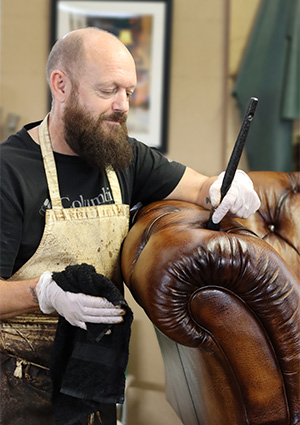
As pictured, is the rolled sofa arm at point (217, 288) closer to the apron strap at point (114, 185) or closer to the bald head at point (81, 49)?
the apron strap at point (114, 185)

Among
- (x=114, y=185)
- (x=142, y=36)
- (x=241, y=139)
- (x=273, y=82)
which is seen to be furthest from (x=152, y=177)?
(x=142, y=36)

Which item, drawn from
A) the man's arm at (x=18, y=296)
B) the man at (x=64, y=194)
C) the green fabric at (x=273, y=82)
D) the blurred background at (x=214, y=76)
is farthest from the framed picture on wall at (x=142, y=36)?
the man's arm at (x=18, y=296)

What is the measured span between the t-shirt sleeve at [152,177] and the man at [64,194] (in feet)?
0.30

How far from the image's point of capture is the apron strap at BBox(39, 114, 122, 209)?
139 cm

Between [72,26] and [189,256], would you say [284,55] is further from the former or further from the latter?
[189,256]

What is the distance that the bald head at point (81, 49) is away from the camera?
1438 mm

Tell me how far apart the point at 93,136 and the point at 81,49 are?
241 millimetres

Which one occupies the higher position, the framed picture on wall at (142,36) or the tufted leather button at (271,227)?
the framed picture on wall at (142,36)

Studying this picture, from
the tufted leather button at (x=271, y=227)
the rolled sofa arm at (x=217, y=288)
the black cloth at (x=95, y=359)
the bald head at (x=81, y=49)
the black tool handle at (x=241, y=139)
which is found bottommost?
the black cloth at (x=95, y=359)

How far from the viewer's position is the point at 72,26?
337 cm

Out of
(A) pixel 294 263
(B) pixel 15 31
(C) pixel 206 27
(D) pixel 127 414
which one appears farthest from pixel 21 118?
(A) pixel 294 263

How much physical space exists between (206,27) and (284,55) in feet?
1.82

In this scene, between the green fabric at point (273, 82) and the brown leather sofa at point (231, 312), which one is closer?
the brown leather sofa at point (231, 312)

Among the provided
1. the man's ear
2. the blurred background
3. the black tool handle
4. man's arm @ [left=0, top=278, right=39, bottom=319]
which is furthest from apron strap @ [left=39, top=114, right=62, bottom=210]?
the blurred background
